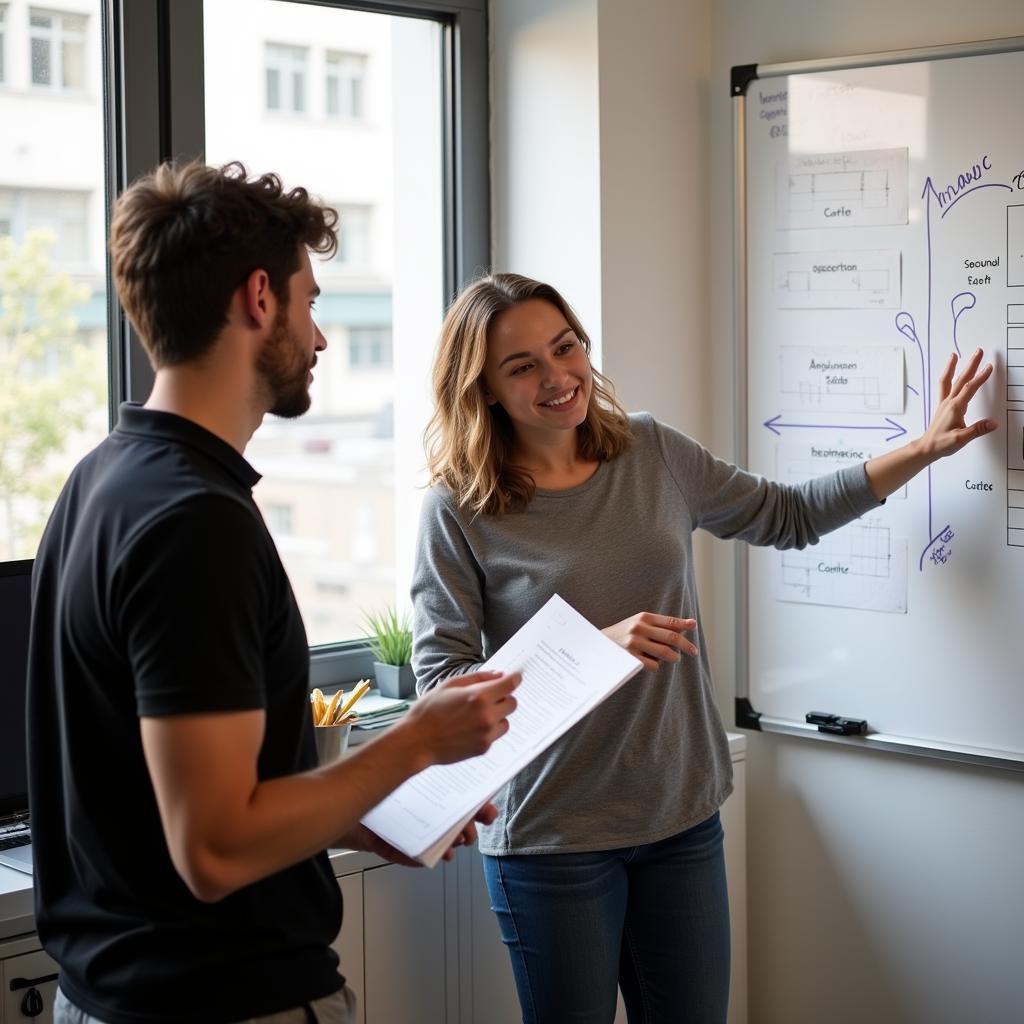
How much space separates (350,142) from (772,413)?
102 centimetres

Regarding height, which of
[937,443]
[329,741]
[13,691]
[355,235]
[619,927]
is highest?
[355,235]

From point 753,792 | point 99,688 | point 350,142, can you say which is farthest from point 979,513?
point 99,688

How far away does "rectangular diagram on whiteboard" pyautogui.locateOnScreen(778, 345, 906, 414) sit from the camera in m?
2.35

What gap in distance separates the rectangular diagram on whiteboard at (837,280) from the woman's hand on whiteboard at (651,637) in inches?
36.7

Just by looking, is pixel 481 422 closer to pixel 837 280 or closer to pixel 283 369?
→ pixel 283 369

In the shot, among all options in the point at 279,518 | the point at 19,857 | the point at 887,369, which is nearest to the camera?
the point at 19,857

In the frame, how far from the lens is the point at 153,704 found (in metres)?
1.05

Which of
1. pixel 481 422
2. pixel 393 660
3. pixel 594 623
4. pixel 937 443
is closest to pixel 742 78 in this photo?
pixel 937 443

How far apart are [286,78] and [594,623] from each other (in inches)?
50.5

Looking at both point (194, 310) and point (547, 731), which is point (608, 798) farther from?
point (194, 310)

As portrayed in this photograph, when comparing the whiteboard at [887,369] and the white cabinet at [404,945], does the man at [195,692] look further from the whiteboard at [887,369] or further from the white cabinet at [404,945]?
the whiteboard at [887,369]

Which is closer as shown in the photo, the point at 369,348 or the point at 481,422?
the point at 481,422

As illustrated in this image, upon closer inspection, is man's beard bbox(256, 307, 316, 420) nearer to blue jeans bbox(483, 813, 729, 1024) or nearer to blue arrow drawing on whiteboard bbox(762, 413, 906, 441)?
blue jeans bbox(483, 813, 729, 1024)

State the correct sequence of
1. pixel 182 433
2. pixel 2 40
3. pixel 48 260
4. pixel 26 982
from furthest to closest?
pixel 48 260, pixel 2 40, pixel 26 982, pixel 182 433
